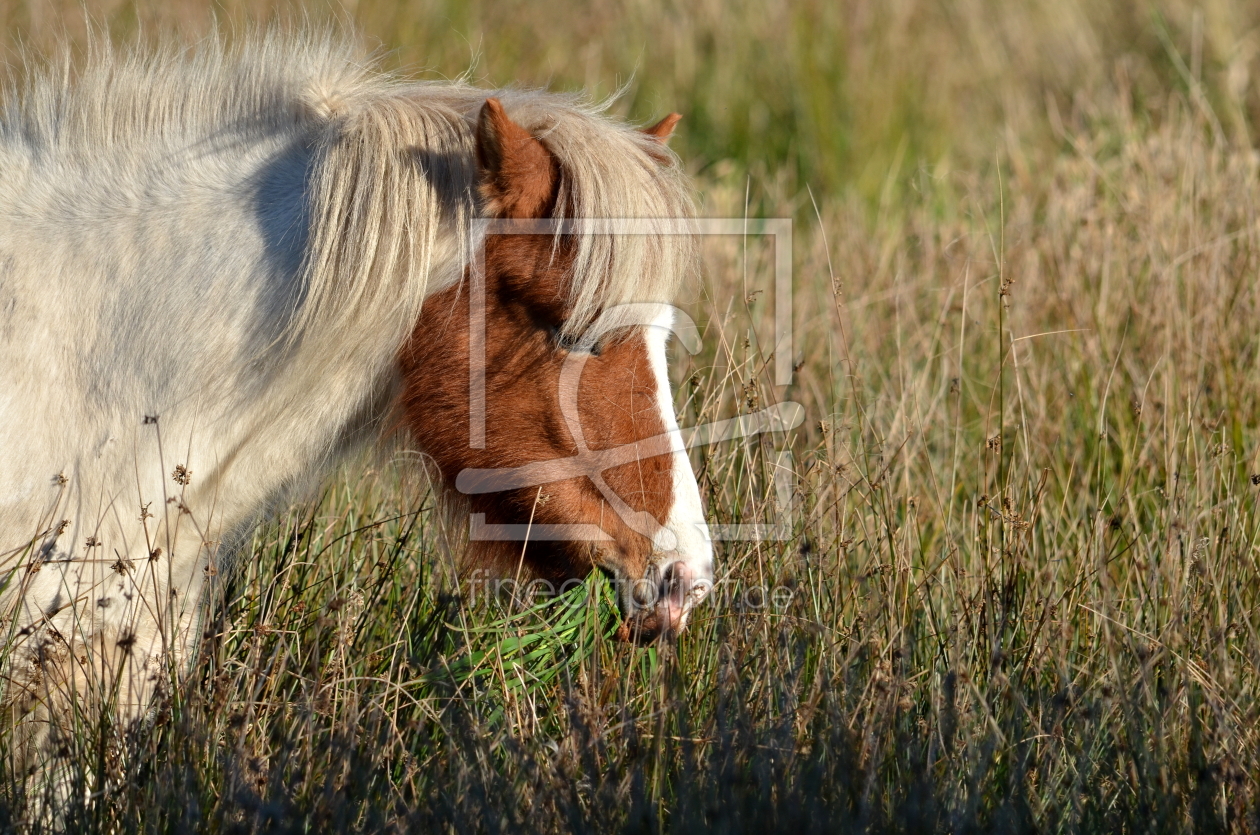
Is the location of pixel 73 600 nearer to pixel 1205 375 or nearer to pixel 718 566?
pixel 718 566

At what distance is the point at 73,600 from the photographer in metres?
2.17

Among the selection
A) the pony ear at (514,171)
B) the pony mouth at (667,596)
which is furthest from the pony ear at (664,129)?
the pony mouth at (667,596)

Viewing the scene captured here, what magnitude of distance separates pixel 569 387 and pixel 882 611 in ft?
3.03

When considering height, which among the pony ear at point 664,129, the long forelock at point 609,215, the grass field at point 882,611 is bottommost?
the grass field at point 882,611

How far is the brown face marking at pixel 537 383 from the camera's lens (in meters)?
2.28

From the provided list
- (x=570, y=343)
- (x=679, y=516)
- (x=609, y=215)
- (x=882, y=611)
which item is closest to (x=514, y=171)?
(x=609, y=215)

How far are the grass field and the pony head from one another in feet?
0.59

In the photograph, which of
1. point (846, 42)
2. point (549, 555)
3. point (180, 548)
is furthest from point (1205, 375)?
point (846, 42)

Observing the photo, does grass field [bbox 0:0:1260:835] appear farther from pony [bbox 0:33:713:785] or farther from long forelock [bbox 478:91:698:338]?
long forelock [bbox 478:91:698:338]

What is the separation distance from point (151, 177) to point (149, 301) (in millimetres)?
287

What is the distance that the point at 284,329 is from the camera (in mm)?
2246

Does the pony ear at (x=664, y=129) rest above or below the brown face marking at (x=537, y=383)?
above

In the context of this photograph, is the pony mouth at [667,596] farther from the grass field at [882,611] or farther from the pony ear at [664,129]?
the pony ear at [664,129]

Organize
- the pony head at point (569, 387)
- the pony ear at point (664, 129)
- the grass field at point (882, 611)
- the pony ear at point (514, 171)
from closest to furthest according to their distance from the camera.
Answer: the grass field at point (882, 611) → the pony ear at point (514, 171) → the pony head at point (569, 387) → the pony ear at point (664, 129)
